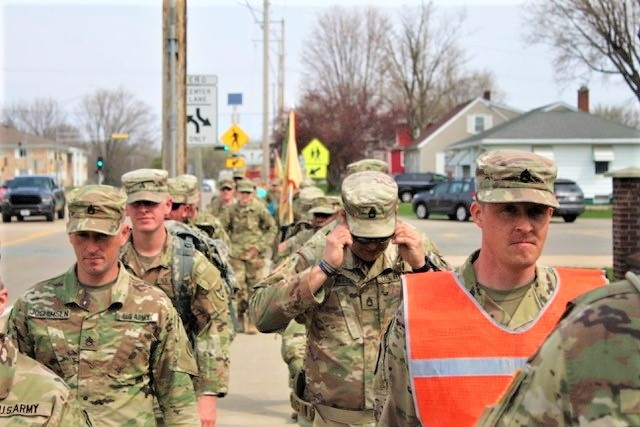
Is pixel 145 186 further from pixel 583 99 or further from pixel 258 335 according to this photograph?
pixel 583 99

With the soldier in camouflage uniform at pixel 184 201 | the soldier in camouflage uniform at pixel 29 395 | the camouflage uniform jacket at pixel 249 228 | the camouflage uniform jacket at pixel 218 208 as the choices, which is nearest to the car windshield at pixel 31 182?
the camouflage uniform jacket at pixel 218 208

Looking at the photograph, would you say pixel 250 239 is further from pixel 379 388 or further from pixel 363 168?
pixel 379 388

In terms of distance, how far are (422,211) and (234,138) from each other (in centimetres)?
2095

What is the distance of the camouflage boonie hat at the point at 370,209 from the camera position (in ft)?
14.6

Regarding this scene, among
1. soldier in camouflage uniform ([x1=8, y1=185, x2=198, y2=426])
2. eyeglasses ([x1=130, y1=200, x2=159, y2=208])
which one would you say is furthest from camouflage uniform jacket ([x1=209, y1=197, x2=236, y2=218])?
soldier in camouflage uniform ([x1=8, y1=185, x2=198, y2=426])

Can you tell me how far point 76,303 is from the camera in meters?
4.16

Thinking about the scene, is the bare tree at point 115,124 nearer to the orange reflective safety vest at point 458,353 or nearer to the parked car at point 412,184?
the parked car at point 412,184

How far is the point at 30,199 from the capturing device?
132 ft

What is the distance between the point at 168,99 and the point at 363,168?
6090 millimetres

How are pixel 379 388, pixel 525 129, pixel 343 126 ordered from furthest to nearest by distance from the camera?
pixel 343 126 < pixel 525 129 < pixel 379 388

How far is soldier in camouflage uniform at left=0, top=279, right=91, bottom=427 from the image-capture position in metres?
2.95

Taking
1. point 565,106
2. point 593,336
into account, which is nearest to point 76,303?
point 593,336

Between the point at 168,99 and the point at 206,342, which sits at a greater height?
the point at 168,99

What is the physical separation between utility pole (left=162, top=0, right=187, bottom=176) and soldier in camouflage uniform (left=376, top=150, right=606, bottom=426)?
381 inches
